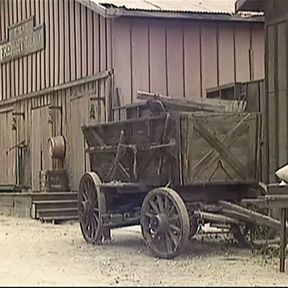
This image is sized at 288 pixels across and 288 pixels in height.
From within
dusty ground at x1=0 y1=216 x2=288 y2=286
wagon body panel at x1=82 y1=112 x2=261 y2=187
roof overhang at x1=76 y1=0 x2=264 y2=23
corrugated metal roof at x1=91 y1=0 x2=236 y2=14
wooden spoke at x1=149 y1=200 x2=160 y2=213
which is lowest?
dusty ground at x1=0 y1=216 x2=288 y2=286

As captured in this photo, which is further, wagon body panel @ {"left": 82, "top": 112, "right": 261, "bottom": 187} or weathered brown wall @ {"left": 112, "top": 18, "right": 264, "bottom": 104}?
weathered brown wall @ {"left": 112, "top": 18, "right": 264, "bottom": 104}

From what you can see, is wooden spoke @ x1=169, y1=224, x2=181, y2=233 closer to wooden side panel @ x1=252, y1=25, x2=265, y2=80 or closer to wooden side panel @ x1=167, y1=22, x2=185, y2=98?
wooden side panel @ x1=167, y1=22, x2=185, y2=98

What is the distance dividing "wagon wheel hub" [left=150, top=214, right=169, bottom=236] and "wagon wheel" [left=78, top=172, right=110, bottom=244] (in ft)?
4.47

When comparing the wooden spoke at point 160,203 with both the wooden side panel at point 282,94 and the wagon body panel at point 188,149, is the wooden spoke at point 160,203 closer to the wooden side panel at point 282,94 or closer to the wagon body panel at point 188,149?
the wagon body panel at point 188,149

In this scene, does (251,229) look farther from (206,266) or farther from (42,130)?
(42,130)

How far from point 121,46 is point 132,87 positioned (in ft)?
2.99

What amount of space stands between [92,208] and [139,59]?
17.3 feet

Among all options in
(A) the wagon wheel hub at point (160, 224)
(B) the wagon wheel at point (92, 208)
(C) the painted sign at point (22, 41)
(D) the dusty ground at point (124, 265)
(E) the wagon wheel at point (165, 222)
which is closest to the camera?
(D) the dusty ground at point (124, 265)

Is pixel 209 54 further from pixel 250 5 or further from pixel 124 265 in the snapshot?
pixel 124 265

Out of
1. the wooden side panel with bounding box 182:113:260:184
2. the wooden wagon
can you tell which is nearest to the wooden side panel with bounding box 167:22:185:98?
the wooden wagon

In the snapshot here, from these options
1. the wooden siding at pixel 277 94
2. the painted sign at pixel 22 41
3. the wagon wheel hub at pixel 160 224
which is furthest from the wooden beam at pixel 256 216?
the painted sign at pixel 22 41

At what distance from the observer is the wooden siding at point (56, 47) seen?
16875 millimetres

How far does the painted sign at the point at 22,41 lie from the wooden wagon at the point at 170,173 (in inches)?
341

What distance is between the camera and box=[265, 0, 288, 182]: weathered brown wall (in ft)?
36.1
